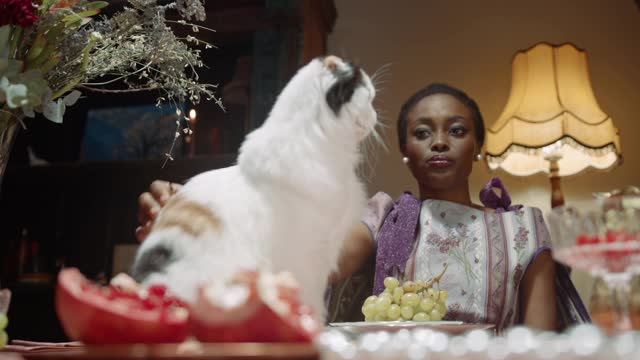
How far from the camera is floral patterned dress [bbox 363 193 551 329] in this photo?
3.69 ft

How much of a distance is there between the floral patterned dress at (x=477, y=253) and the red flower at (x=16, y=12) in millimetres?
655

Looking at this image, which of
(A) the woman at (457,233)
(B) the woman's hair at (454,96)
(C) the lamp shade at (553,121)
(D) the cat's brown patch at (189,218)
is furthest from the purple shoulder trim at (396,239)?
(D) the cat's brown patch at (189,218)

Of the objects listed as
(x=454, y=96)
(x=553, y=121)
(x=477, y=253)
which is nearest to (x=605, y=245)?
(x=477, y=253)

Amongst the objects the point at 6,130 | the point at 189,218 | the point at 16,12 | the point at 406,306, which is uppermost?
the point at 16,12

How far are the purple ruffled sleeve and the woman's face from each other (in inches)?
3.6

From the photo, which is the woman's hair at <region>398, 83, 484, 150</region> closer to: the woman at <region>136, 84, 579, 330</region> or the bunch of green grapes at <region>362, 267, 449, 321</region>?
the woman at <region>136, 84, 579, 330</region>

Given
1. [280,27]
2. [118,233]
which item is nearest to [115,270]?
[118,233]

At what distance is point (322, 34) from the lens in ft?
5.88

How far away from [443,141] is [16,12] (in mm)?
771

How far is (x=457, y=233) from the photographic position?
46.8 inches

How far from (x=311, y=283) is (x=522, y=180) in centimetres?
140

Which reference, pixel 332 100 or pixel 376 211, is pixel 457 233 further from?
pixel 332 100

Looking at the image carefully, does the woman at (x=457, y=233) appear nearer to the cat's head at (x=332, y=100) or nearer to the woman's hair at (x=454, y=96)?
the woman's hair at (x=454, y=96)

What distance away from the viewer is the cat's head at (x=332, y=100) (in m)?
0.62
